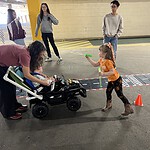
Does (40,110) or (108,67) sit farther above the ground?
(108,67)

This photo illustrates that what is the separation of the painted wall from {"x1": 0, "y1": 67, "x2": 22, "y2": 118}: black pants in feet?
19.0

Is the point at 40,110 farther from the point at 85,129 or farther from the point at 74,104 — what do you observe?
the point at 85,129

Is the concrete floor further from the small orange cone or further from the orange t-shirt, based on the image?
the orange t-shirt

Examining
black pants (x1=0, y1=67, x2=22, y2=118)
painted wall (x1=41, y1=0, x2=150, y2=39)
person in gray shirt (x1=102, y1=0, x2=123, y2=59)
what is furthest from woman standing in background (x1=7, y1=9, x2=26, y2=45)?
painted wall (x1=41, y1=0, x2=150, y2=39)

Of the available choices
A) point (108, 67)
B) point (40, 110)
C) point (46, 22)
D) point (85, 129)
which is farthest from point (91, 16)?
point (85, 129)

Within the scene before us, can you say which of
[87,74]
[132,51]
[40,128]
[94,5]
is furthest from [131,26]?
[40,128]

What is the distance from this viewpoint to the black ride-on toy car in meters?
2.37

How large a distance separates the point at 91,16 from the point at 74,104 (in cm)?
613

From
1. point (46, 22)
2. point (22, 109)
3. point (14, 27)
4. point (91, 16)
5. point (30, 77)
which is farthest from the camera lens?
point (91, 16)

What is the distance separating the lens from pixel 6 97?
2297 millimetres

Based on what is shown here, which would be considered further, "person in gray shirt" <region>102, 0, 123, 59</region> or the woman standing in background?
the woman standing in background

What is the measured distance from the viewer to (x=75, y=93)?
246 centimetres

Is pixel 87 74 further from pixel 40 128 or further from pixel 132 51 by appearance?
pixel 132 51

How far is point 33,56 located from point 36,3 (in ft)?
12.9
